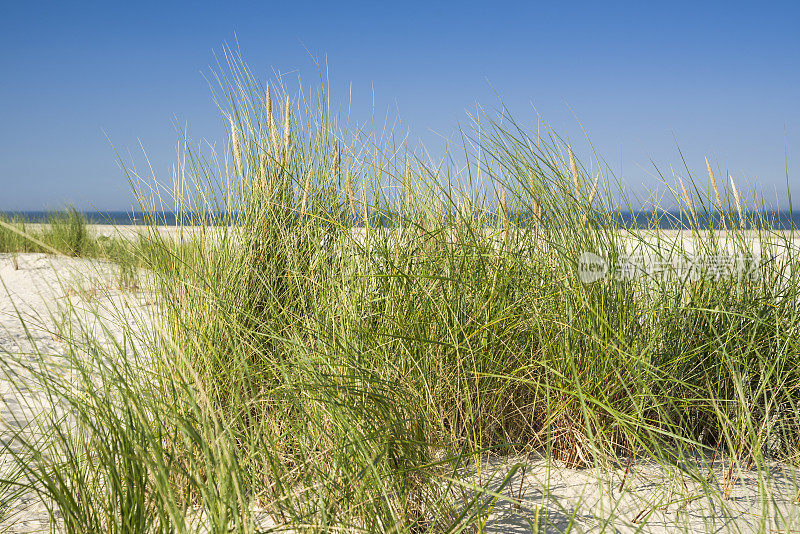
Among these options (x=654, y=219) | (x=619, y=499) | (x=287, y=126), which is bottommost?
(x=619, y=499)

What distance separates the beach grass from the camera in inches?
41.3

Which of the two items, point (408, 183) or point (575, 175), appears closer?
point (575, 175)

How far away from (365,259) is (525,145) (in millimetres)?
666

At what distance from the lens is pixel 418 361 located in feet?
4.50

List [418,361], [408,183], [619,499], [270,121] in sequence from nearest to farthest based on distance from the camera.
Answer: [619,499] < [418,361] < [408,183] < [270,121]

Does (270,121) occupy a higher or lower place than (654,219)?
higher

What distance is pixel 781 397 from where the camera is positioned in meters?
1.52

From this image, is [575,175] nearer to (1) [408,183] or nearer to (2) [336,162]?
(1) [408,183]

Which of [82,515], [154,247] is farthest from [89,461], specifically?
[154,247]

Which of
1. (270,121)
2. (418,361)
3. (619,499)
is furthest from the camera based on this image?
(270,121)

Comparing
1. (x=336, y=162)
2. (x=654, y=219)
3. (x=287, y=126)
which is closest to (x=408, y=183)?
(x=336, y=162)

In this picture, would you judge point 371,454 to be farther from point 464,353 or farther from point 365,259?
point 365,259

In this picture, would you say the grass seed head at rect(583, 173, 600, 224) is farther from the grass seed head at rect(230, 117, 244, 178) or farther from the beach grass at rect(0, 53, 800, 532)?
the grass seed head at rect(230, 117, 244, 178)

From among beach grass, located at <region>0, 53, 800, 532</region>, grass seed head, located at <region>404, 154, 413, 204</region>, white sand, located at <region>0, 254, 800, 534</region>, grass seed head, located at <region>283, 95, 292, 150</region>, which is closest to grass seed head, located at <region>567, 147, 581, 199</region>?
beach grass, located at <region>0, 53, 800, 532</region>
